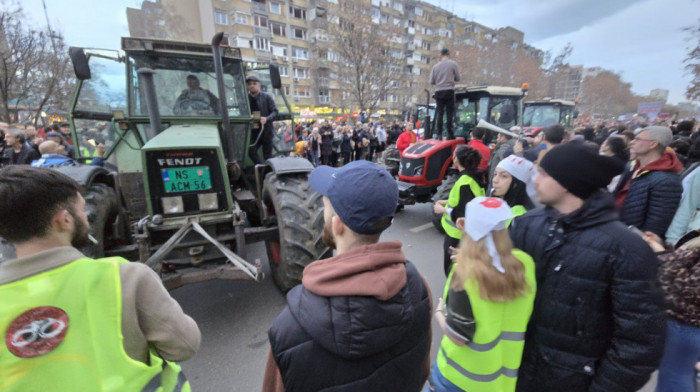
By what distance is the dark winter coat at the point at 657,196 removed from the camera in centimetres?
255

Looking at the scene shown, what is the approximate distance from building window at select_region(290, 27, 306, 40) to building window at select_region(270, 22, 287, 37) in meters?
1.04

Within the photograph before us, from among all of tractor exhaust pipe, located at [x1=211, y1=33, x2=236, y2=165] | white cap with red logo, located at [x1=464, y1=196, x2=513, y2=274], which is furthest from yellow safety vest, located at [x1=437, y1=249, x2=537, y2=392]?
tractor exhaust pipe, located at [x1=211, y1=33, x2=236, y2=165]

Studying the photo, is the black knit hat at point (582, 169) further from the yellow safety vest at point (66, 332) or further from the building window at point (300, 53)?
the building window at point (300, 53)

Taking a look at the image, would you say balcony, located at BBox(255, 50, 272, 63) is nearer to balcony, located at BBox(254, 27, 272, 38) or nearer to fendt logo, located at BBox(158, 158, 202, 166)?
balcony, located at BBox(254, 27, 272, 38)

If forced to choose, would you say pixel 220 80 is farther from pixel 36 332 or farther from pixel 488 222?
pixel 488 222

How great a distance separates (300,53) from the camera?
39312 mm

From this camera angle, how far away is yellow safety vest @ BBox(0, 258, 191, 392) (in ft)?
2.99

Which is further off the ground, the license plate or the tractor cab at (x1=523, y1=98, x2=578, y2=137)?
the tractor cab at (x1=523, y1=98, x2=578, y2=137)

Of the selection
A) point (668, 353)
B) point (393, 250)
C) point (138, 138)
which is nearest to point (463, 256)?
point (393, 250)

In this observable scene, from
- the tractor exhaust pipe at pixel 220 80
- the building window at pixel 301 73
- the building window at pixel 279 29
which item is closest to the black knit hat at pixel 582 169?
the tractor exhaust pipe at pixel 220 80

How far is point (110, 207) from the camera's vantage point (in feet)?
10.6

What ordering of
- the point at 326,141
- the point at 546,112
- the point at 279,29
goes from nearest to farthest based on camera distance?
the point at 326,141 < the point at 546,112 < the point at 279,29

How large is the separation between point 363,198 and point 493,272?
65 centimetres

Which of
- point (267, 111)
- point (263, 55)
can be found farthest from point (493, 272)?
point (263, 55)
